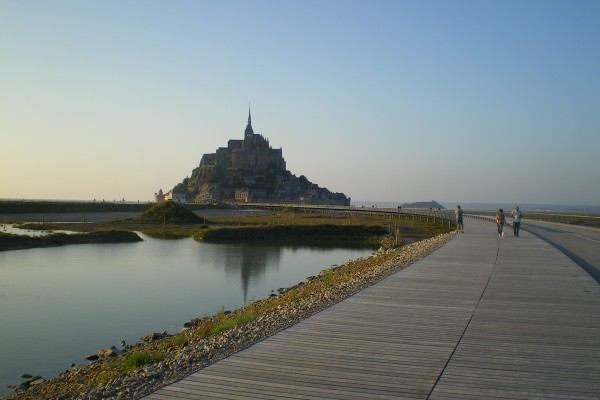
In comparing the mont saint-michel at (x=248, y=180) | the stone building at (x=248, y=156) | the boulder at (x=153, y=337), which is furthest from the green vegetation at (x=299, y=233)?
the stone building at (x=248, y=156)

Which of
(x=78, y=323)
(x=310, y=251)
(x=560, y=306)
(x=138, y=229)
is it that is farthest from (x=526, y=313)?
(x=138, y=229)

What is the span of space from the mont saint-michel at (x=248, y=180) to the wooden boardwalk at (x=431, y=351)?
130667mm

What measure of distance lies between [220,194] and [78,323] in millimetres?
134294

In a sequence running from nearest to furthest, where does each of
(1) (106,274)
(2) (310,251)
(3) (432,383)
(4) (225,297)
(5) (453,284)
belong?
(3) (432,383) → (5) (453,284) → (4) (225,297) → (1) (106,274) → (2) (310,251)

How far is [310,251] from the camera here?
34.6 meters

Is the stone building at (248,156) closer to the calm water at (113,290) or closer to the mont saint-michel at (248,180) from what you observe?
the mont saint-michel at (248,180)

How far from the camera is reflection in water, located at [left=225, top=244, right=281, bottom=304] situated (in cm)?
2305

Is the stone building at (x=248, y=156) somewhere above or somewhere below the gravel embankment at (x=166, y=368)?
above

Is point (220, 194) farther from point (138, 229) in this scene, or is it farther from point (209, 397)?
point (209, 397)

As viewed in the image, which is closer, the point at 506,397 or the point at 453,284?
the point at 506,397

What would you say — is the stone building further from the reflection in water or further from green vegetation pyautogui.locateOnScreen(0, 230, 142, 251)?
the reflection in water

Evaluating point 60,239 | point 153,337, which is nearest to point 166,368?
point 153,337

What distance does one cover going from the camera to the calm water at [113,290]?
471 inches

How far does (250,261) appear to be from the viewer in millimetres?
27984
